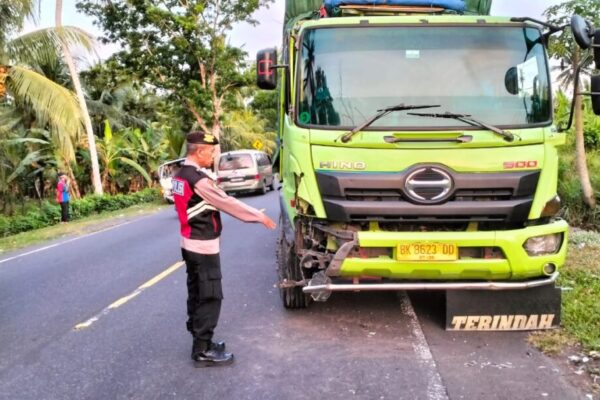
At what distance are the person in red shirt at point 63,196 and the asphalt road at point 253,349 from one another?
375 inches

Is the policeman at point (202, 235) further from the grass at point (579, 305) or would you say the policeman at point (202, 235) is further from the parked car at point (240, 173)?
the parked car at point (240, 173)

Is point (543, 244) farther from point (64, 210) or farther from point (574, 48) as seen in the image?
point (64, 210)

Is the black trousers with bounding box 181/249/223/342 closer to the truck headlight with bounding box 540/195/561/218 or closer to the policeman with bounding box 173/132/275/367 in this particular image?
the policeman with bounding box 173/132/275/367

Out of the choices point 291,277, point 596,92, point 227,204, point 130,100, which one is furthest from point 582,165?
point 130,100

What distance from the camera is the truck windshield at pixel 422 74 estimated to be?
16.2 ft

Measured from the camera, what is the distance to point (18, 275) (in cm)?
872

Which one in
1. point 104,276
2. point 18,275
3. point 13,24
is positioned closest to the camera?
point 104,276

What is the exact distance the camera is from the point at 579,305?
18.4 feet

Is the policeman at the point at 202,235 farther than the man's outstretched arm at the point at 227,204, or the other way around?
the policeman at the point at 202,235

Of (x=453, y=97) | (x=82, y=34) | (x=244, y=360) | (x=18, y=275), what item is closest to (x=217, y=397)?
(x=244, y=360)

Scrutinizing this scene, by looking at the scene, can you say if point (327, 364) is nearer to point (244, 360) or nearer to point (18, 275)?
point (244, 360)

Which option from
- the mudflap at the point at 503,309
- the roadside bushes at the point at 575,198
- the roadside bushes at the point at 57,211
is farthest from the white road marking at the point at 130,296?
the roadside bushes at the point at 57,211

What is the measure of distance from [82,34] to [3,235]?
7.11 meters

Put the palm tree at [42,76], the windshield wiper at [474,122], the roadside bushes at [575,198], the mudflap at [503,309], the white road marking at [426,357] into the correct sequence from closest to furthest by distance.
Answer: the white road marking at [426,357] → the windshield wiper at [474,122] → the mudflap at [503,309] → the roadside bushes at [575,198] → the palm tree at [42,76]
